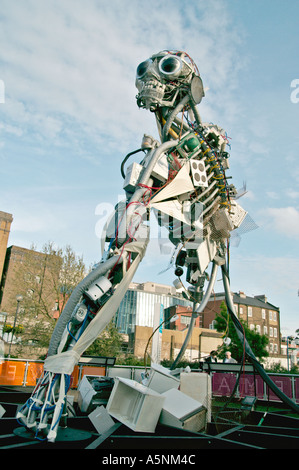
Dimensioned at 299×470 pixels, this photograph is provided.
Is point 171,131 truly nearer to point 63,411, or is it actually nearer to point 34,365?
point 63,411

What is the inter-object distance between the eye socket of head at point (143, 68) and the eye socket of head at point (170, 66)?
10.9 inches

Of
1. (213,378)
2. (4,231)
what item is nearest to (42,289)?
(213,378)

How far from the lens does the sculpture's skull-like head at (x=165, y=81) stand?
7297mm

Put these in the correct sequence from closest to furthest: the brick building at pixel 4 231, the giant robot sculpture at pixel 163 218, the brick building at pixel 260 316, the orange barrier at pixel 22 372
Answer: the giant robot sculpture at pixel 163 218 → the orange barrier at pixel 22 372 → the brick building at pixel 4 231 → the brick building at pixel 260 316

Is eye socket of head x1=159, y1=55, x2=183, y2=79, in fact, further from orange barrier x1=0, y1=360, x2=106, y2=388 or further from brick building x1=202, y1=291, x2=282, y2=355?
brick building x1=202, y1=291, x2=282, y2=355

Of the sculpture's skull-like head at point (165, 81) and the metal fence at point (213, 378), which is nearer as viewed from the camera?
the sculpture's skull-like head at point (165, 81)

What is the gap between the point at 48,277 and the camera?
79.2 feet

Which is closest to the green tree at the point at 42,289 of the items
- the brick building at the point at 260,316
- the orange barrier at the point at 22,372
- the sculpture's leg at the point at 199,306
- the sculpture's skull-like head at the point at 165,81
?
the orange barrier at the point at 22,372

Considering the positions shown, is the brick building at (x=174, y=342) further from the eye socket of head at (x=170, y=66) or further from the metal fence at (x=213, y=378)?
the eye socket of head at (x=170, y=66)

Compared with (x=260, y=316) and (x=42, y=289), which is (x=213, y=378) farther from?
(x=260, y=316)

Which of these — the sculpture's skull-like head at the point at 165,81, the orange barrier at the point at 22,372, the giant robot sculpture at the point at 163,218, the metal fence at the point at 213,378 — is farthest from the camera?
the orange barrier at the point at 22,372

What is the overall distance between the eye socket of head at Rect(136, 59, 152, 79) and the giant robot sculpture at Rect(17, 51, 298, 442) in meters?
0.02

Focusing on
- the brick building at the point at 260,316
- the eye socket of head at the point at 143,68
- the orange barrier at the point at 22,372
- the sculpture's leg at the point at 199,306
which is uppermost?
the eye socket of head at the point at 143,68

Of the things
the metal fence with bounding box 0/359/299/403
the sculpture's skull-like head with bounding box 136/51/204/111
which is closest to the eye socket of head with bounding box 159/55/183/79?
the sculpture's skull-like head with bounding box 136/51/204/111
